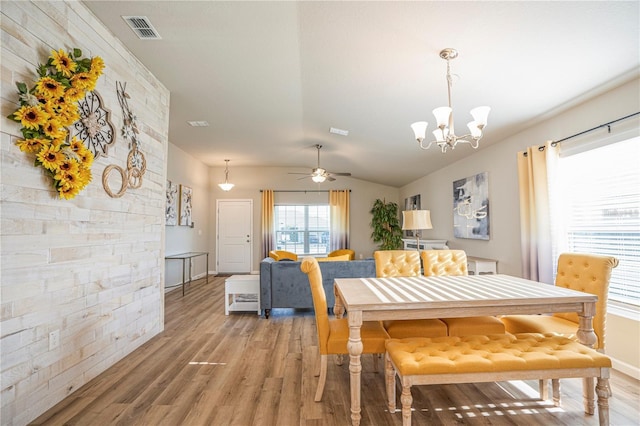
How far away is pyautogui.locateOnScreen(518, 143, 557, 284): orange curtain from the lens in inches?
Result: 127

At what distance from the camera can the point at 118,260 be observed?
9.01ft

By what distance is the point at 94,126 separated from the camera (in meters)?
2.45

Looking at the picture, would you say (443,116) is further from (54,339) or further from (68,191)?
(54,339)

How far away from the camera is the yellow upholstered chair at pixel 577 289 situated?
211 centimetres

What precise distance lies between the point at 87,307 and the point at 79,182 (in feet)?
3.33

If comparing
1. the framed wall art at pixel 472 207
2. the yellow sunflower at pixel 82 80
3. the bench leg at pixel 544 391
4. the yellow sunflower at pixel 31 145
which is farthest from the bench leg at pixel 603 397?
the yellow sunflower at pixel 82 80

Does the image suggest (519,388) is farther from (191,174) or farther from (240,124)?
(191,174)

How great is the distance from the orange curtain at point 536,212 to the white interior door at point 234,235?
21.5ft

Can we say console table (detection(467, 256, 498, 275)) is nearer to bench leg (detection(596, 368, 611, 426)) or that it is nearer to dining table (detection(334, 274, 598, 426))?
dining table (detection(334, 274, 598, 426))

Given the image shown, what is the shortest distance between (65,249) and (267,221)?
618 centimetres

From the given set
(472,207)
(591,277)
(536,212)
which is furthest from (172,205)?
(591,277)

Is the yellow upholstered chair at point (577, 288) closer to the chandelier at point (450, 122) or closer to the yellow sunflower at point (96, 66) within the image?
the chandelier at point (450, 122)

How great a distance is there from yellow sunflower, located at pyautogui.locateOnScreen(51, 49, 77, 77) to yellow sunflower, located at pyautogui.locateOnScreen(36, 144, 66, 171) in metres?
0.52

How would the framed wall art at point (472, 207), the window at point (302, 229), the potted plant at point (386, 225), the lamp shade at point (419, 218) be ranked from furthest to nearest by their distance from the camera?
1. the window at point (302, 229)
2. the potted plant at point (386, 225)
3. the framed wall art at point (472, 207)
4. the lamp shade at point (419, 218)
